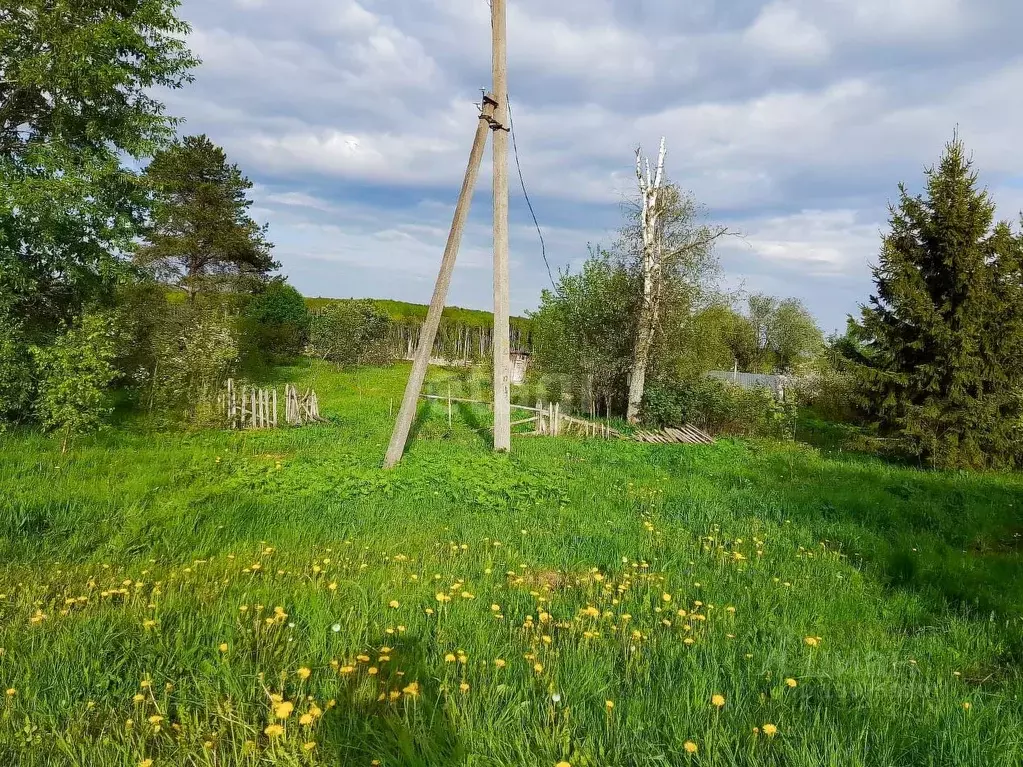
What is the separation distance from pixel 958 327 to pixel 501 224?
1187 centimetres

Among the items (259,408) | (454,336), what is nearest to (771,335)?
(454,336)

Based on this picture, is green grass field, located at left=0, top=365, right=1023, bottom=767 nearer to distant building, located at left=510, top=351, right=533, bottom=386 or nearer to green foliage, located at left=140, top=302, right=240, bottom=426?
green foliage, located at left=140, top=302, right=240, bottom=426

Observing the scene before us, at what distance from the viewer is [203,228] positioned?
27422 millimetres

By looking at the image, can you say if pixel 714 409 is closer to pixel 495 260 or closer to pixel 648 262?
pixel 648 262

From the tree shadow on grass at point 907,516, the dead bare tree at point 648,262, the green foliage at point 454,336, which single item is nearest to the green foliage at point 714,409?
the dead bare tree at point 648,262

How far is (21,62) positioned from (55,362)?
5.45 meters

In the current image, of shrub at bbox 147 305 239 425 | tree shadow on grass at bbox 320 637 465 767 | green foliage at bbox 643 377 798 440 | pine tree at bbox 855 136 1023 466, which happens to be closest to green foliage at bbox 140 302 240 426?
shrub at bbox 147 305 239 425

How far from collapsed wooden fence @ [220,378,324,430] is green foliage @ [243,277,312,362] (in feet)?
46.8

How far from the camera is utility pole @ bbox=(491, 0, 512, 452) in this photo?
9.75m

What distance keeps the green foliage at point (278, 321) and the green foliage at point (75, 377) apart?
19426mm

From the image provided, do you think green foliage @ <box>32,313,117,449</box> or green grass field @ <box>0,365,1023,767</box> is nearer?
green grass field @ <box>0,365,1023,767</box>

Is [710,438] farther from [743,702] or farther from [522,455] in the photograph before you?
[743,702]

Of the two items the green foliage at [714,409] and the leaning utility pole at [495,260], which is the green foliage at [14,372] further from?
the green foliage at [714,409]

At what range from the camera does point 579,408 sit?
22.4 m
